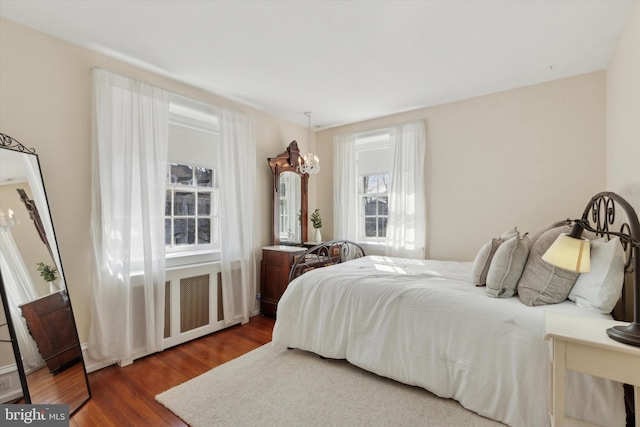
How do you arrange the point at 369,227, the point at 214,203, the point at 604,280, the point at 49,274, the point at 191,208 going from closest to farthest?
the point at 604,280 < the point at 49,274 < the point at 191,208 < the point at 214,203 < the point at 369,227

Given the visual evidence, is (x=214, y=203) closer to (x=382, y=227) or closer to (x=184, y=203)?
(x=184, y=203)

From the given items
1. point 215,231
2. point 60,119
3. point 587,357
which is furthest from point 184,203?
point 587,357

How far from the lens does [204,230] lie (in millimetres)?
3457

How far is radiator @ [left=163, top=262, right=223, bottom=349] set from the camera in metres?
2.94

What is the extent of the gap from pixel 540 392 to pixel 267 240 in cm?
316

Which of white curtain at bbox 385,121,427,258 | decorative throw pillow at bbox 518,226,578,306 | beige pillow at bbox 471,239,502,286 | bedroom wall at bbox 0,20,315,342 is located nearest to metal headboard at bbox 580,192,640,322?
decorative throw pillow at bbox 518,226,578,306

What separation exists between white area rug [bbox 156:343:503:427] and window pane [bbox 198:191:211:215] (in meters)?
1.70

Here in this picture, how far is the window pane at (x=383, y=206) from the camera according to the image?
428 cm

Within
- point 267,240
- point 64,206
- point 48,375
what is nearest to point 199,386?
point 48,375

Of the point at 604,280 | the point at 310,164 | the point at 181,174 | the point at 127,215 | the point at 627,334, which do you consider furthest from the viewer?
the point at 310,164

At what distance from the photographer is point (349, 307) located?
2.37 metres

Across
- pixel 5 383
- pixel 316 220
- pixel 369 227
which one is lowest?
pixel 5 383

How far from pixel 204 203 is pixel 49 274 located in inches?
62.4

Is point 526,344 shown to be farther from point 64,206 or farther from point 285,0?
point 64,206
